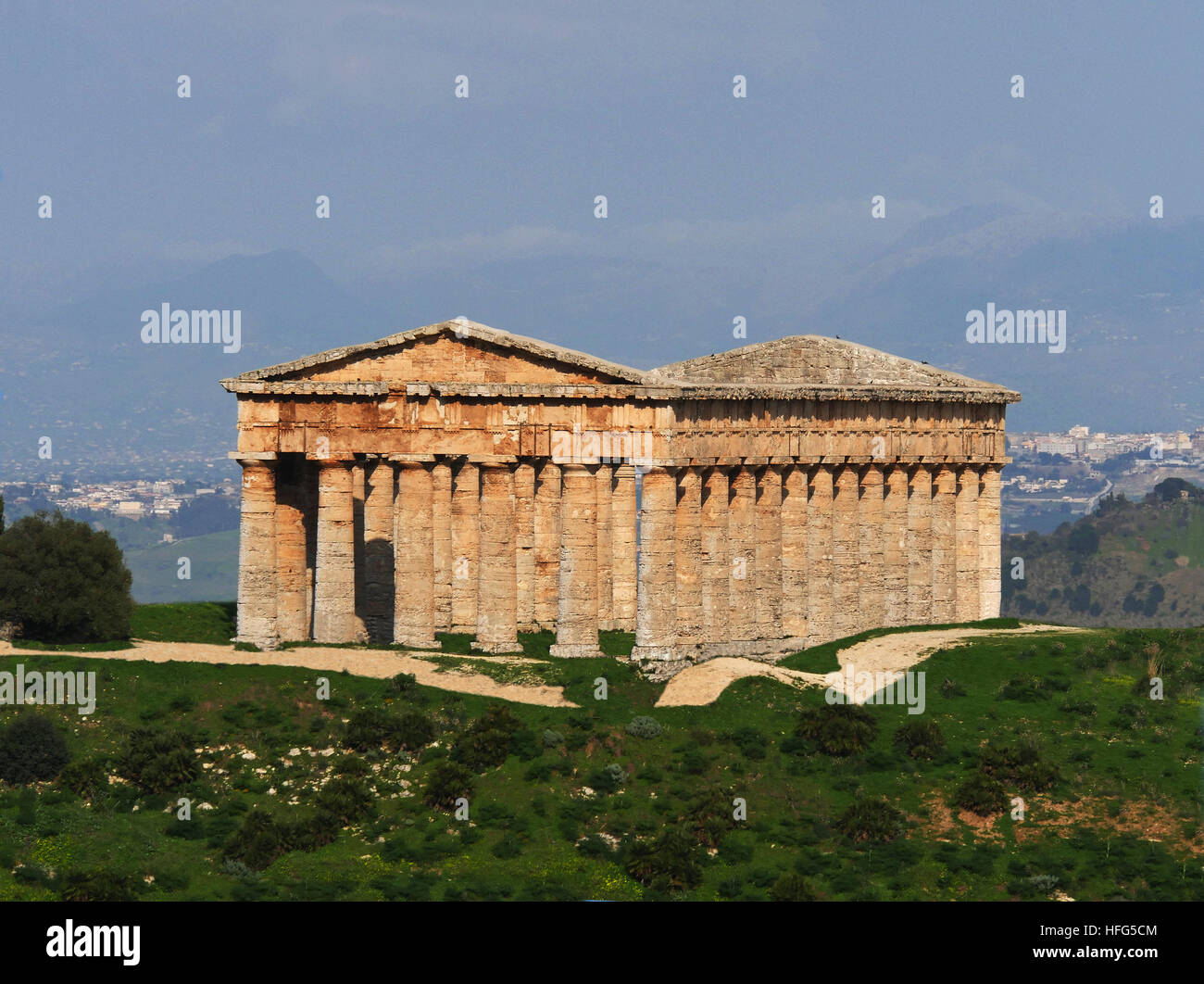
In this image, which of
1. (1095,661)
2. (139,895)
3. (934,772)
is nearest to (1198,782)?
(934,772)

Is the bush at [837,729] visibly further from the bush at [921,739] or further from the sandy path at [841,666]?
the sandy path at [841,666]

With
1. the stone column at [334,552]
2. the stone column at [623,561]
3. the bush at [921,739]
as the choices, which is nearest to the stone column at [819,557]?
the stone column at [623,561]

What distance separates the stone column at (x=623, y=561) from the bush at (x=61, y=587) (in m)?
24.5

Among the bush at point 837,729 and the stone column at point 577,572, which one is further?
the stone column at point 577,572

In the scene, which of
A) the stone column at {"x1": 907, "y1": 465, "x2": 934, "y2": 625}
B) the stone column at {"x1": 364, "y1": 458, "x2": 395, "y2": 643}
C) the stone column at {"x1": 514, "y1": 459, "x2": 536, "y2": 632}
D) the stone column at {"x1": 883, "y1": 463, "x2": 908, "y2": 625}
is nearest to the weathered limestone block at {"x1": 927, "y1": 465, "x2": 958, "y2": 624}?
the stone column at {"x1": 907, "y1": 465, "x2": 934, "y2": 625}

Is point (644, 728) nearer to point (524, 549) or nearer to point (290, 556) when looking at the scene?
point (290, 556)

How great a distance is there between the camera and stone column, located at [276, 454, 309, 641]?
3401 inches

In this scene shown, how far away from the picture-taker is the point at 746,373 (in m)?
93.1

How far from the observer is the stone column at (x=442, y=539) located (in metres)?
86.0

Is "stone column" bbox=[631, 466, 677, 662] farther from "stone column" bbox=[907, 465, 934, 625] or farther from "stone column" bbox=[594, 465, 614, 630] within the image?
"stone column" bbox=[907, 465, 934, 625]

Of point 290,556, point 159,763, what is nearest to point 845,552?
point 290,556

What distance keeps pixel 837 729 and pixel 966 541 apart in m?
30.9
